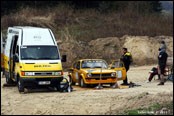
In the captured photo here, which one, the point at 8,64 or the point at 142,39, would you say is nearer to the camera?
the point at 8,64

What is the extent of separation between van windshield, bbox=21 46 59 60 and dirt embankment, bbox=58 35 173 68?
54.1ft

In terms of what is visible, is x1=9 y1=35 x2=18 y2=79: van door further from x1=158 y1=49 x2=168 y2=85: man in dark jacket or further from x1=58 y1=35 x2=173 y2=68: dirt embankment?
x1=58 y1=35 x2=173 y2=68: dirt embankment

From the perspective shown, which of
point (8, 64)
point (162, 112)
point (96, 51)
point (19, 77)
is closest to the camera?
point (162, 112)

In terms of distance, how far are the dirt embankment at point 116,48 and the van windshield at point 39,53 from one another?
16487 mm

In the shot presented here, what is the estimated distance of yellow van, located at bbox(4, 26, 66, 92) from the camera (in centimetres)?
1917

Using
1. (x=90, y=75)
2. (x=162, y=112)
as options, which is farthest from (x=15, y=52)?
(x=162, y=112)

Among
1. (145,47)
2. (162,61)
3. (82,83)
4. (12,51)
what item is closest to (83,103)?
(82,83)

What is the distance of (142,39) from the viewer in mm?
42469

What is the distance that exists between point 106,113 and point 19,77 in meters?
7.25

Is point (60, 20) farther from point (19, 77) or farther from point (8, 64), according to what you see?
point (19, 77)

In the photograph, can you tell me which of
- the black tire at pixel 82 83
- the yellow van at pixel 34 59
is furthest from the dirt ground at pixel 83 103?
the black tire at pixel 82 83

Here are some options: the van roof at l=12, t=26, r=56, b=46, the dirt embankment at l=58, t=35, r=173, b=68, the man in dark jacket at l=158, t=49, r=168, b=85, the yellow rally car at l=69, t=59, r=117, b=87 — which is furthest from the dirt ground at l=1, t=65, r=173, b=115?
the dirt embankment at l=58, t=35, r=173, b=68

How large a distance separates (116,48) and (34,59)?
72.8 feet

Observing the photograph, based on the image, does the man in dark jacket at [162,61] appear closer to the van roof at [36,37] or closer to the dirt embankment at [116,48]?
the van roof at [36,37]
